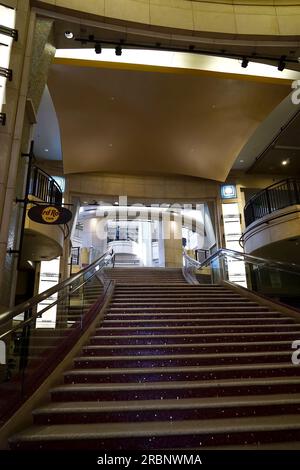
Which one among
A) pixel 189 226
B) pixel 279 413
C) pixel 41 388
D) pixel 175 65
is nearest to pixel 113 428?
pixel 41 388

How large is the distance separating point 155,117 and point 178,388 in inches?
347

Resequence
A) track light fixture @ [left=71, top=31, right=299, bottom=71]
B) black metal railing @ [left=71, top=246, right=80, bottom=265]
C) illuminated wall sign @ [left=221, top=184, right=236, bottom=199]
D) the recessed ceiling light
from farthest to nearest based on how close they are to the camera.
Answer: black metal railing @ [left=71, top=246, right=80, bottom=265] → illuminated wall sign @ [left=221, top=184, right=236, bottom=199] → track light fixture @ [left=71, top=31, right=299, bottom=71] → the recessed ceiling light

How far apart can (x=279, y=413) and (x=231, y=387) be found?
47 centimetres

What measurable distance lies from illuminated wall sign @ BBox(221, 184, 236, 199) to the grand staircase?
9129 millimetres

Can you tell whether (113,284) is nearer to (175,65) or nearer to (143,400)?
(143,400)

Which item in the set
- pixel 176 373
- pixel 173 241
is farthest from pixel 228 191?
pixel 176 373

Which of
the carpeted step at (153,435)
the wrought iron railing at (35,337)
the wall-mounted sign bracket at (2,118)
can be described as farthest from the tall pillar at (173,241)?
the carpeted step at (153,435)

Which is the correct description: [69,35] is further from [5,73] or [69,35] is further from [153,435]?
[153,435]

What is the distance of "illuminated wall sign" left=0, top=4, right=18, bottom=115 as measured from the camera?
416 centimetres

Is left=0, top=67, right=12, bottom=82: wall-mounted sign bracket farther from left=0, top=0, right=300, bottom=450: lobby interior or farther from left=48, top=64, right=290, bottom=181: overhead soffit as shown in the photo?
left=48, top=64, right=290, bottom=181: overhead soffit

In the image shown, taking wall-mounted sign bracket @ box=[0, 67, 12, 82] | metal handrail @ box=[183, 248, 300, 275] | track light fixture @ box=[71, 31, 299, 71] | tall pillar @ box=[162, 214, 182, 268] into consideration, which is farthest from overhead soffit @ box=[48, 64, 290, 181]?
tall pillar @ box=[162, 214, 182, 268]

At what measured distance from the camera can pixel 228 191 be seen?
13.6 m

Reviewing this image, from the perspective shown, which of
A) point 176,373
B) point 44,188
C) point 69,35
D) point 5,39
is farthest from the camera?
point 44,188
